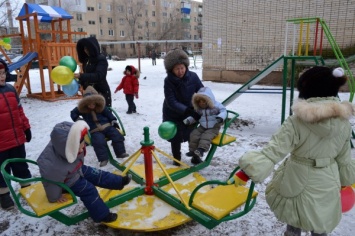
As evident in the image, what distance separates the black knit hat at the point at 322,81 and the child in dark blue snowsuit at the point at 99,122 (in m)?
2.71

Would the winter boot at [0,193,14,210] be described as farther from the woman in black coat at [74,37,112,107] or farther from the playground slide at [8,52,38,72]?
the playground slide at [8,52,38,72]

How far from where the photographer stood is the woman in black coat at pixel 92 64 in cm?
406

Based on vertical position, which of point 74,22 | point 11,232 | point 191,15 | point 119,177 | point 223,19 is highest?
point 191,15

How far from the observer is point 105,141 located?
12.5ft

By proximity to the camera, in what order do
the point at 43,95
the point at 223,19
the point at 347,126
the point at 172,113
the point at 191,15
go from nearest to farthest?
the point at 347,126
the point at 172,113
the point at 43,95
the point at 223,19
the point at 191,15

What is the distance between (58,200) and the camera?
225 centimetres

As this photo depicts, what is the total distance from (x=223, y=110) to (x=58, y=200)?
2.19 meters

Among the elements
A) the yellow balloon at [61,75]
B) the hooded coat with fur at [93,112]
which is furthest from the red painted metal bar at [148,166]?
the yellow balloon at [61,75]

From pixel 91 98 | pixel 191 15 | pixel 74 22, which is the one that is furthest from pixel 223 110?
pixel 191 15

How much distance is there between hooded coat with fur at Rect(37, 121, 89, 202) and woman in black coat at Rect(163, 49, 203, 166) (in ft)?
4.96

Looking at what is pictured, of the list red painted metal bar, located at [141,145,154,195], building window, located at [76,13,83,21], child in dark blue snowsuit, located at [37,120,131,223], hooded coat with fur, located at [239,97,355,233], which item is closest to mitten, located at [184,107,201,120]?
red painted metal bar, located at [141,145,154,195]

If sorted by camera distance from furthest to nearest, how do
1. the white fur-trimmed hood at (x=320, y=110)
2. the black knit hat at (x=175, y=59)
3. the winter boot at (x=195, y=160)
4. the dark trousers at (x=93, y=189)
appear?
the winter boot at (x=195, y=160), the black knit hat at (x=175, y=59), the dark trousers at (x=93, y=189), the white fur-trimmed hood at (x=320, y=110)

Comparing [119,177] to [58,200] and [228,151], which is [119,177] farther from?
[228,151]

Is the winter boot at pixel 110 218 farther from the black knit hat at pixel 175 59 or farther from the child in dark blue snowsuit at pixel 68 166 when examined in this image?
the black knit hat at pixel 175 59
